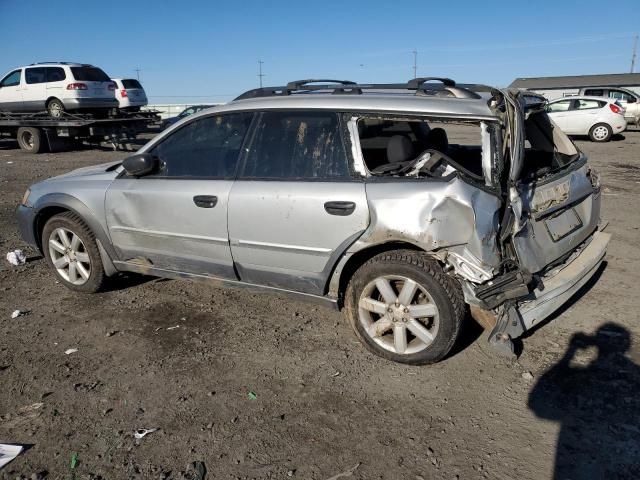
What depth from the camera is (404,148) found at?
3.39 metres

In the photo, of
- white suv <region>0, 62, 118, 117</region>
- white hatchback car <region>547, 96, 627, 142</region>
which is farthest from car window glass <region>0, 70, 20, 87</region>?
white hatchback car <region>547, 96, 627, 142</region>

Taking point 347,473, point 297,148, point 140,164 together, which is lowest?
point 347,473

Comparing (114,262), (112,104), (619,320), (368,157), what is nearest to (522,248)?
(368,157)

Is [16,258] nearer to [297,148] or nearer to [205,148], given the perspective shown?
[205,148]

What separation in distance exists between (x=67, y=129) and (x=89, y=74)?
6.61ft

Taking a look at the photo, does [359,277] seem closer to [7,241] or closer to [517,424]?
[517,424]

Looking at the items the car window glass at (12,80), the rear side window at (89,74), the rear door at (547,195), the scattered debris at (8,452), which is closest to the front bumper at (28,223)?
the scattered debris at (8,452)

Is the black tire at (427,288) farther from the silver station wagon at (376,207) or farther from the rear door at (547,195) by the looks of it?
the rear door at (547,195)

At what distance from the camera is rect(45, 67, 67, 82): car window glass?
1622cm

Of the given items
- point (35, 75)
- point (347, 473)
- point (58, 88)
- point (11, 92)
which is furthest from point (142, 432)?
point (11, 92)

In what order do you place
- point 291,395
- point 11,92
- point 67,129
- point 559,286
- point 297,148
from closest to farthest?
point 291,395, point 559,286, point 297,148, point 67,129, point 11,92

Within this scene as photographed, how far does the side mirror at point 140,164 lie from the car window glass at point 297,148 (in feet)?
2.75

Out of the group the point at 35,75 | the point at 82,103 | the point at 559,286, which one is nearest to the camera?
the point at 559,286

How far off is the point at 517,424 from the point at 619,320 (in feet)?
5.66
